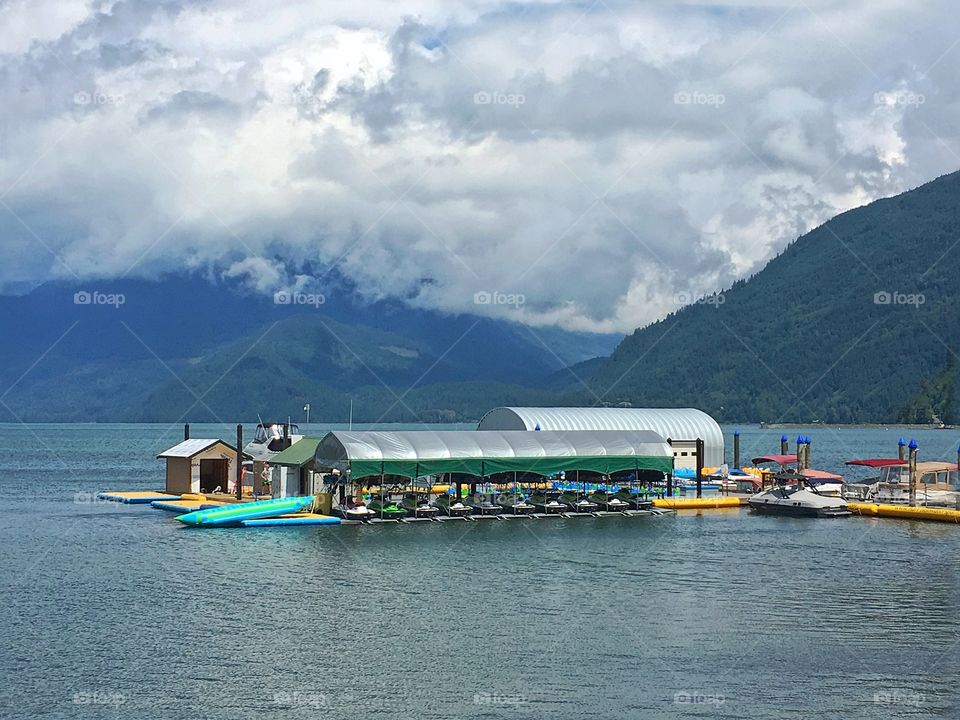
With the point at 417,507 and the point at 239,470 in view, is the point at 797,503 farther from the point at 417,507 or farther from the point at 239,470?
the point at 239,470

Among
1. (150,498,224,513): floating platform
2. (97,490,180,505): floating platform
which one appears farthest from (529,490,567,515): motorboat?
(97,490,180,505): floating platform

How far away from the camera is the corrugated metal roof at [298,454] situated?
260ft

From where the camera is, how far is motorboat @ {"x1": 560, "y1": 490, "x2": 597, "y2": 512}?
80.0m

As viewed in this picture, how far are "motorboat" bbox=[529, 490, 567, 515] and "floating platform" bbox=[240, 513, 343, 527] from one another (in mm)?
13711

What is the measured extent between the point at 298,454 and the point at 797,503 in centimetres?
3459

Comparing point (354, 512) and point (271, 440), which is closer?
point (354, 512)

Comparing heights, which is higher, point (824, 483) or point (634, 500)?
point (824, 483)

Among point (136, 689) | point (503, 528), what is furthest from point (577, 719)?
point (503, 528)

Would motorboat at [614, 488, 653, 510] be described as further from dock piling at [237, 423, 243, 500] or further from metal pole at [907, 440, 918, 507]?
dock piling at [237, 423, 243, 500]

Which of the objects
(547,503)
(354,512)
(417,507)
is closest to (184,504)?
(354,512)

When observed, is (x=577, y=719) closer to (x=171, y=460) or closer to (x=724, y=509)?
(x=724, y=509)

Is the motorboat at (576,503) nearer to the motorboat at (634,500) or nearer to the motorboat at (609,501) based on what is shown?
the motorboat at (609,501)

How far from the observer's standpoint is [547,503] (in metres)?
79.4

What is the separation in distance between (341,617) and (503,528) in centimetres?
2937
